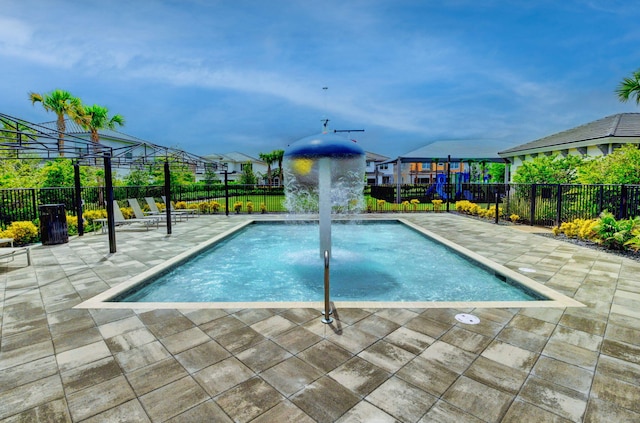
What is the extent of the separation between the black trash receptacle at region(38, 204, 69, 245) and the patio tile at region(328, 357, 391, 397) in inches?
392

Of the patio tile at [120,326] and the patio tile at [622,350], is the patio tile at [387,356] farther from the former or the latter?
the patio tile at [120,326]

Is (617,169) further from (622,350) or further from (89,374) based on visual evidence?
(89,374)

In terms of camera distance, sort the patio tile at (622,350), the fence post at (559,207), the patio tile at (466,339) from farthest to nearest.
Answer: the fence post at (559,207) < the patio tile at (466,339) < the patio tile at (622,350)

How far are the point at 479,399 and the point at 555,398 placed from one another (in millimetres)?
615

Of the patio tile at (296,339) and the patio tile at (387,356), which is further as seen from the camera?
the patio tile at (296,339)

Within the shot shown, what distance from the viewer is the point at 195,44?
12.1 meters

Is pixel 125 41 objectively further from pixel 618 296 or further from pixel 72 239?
pixel 618 296

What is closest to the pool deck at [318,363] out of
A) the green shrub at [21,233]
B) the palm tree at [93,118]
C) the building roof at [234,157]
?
the green shrub at [21,233]

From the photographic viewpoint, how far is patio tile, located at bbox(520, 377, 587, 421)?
8.00 feet

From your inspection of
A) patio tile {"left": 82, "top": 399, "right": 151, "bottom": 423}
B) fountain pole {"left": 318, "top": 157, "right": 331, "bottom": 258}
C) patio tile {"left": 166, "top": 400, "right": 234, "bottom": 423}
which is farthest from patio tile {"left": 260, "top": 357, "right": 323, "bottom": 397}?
fountain pole {"left": 318, "top": 157, "right": 331, "bottom": 258}

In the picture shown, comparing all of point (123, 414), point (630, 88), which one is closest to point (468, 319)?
point (123, 414)

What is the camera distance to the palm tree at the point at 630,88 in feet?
39.3

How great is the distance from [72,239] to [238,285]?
23.6 feet

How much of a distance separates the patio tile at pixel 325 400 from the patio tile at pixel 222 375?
1.84 feet
